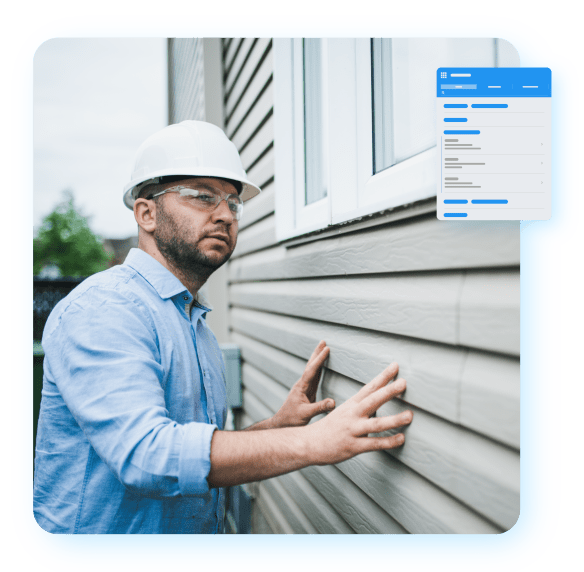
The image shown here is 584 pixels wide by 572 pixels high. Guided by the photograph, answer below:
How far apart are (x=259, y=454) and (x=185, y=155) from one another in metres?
0.97

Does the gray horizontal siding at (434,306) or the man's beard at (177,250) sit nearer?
the gray horizontal siding at (434,306)

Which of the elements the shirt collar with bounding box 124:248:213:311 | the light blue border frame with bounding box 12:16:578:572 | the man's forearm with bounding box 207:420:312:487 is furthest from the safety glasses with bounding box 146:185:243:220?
the man's forearm with bounding box 207:420:312:487

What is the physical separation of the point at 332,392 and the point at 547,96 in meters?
1.08

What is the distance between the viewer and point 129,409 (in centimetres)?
108

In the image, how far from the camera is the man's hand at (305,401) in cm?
155

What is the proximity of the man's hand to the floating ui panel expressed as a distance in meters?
0.82

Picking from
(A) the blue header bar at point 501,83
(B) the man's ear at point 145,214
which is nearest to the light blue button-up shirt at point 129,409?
(B) the man's ear at point 145,214

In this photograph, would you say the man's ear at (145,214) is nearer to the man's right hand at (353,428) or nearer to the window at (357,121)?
the window at (357,121)

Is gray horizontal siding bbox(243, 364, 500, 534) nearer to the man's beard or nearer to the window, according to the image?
the window

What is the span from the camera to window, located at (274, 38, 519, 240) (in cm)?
107

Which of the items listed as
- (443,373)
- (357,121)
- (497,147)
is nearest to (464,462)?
(443,373)

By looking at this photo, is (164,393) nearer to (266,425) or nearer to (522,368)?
(266,425)

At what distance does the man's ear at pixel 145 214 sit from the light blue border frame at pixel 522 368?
1.44 feet
